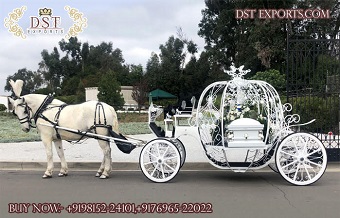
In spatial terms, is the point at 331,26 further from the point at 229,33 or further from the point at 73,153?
the point at 73,153

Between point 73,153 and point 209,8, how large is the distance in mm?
37156

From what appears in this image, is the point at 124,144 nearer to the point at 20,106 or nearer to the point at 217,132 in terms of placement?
the point at 217,132

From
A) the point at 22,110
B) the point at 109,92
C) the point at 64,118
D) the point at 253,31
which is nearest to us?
the point at 64,118

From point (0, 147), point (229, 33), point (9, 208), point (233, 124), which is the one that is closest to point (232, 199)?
point (233, 124)

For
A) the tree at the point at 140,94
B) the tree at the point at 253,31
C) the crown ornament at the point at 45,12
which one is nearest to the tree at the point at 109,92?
the tree at the point at 140,94

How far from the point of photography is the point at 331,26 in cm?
Result: 2698

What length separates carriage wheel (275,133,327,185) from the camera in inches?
283

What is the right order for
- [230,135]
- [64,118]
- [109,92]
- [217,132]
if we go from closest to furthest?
[230,135] < [217,132] < [64,118] < [109,92]

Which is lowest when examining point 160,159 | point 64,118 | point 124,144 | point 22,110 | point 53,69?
point 160,159

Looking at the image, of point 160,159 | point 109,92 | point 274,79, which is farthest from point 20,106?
point 109,92

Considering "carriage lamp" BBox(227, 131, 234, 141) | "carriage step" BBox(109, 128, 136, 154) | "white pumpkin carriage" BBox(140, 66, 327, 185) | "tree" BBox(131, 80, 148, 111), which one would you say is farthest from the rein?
"tree" BBox(131, 80, 148, 111)

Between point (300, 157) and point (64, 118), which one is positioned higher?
point (64, 118)

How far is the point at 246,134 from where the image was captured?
286 inches

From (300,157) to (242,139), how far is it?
1121mm
